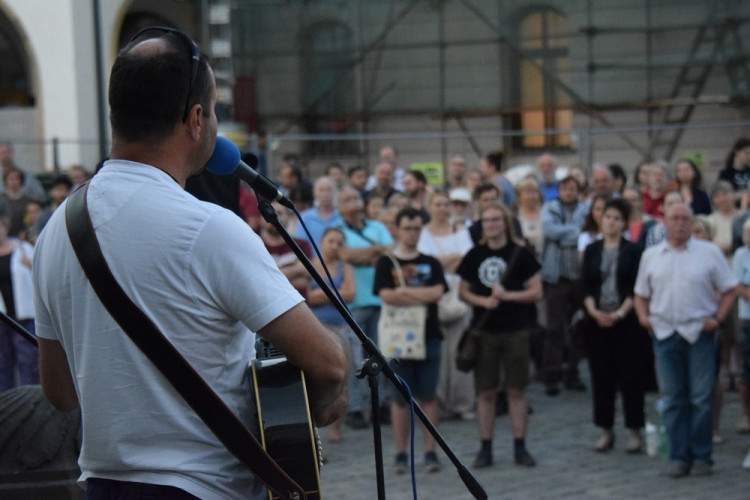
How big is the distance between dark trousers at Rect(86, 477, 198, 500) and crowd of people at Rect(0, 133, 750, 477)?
5.39 meters

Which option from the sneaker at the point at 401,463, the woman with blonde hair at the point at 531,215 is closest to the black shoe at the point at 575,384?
the woman with blonde hair at the point at 531,215

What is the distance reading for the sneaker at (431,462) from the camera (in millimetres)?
7898

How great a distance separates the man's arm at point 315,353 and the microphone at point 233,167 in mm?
501

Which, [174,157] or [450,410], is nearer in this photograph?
[174,157]

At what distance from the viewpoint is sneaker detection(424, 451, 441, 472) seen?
790 cm

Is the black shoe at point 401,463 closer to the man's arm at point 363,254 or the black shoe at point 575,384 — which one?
the man's arm at point 363,254

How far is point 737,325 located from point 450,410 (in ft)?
8.10

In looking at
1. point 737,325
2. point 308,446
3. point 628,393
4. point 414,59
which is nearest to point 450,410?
point 628,393

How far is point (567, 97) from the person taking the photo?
71.4 ft

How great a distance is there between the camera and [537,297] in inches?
323

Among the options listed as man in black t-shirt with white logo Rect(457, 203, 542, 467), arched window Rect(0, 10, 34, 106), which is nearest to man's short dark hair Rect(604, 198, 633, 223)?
man in black t-shirt with white logo Rect(457, 203, 542, 467)

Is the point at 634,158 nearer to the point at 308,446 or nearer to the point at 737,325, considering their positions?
the point at 737,325

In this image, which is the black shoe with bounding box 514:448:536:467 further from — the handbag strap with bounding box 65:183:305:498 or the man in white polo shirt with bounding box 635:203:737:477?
the handbag strap with bounding box 65:183:305:498

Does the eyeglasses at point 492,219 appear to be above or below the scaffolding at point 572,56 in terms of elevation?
below
